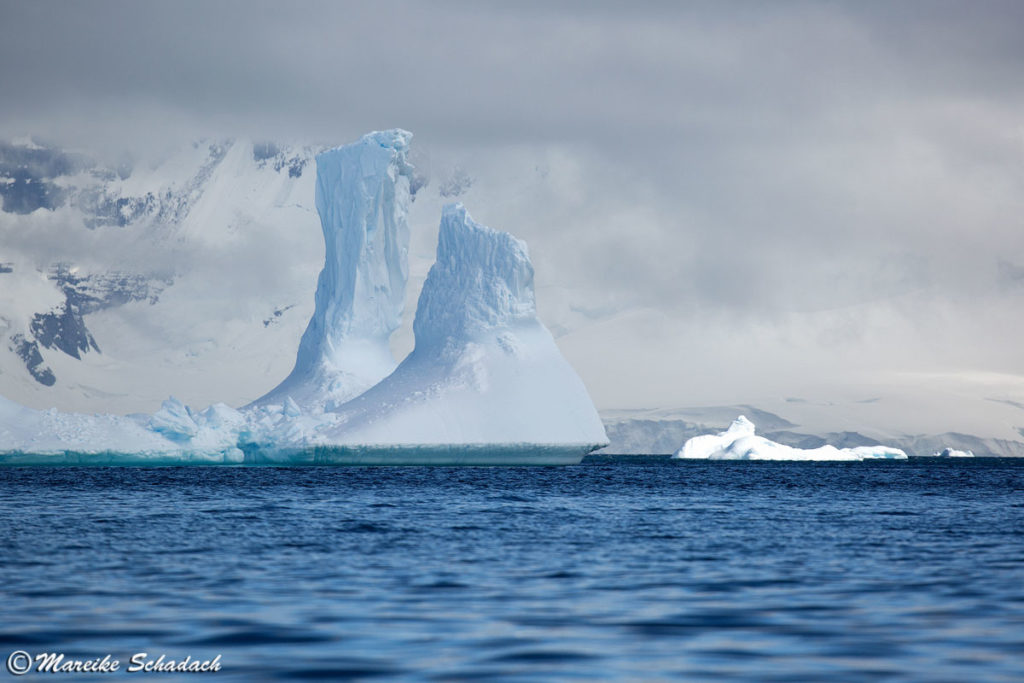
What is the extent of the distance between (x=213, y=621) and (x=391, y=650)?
1.98 m

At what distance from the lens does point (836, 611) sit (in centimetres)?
1039

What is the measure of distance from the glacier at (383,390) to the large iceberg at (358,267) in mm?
75

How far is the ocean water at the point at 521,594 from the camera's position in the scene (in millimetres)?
8195

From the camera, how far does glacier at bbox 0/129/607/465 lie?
50594 mm

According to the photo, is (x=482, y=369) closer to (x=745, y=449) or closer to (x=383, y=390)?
(x=383, y=390)

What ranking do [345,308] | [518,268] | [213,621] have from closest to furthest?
[213,621] < [518,268] < [345,308]

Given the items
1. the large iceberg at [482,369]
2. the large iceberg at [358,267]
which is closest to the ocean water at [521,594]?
the large iceberg at [482,369]

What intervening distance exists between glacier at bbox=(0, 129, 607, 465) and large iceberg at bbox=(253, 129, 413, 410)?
0.08 m

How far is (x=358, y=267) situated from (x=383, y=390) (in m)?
9.17

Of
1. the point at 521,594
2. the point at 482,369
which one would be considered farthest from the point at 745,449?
the point at 521,594

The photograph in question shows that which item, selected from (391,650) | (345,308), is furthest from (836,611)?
(345,308)

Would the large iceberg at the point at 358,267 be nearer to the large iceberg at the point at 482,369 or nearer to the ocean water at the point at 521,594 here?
the large iceberg at the point at 482,369

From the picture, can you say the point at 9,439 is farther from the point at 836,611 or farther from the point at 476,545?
the point at 836,611

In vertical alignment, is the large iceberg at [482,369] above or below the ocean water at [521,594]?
above
